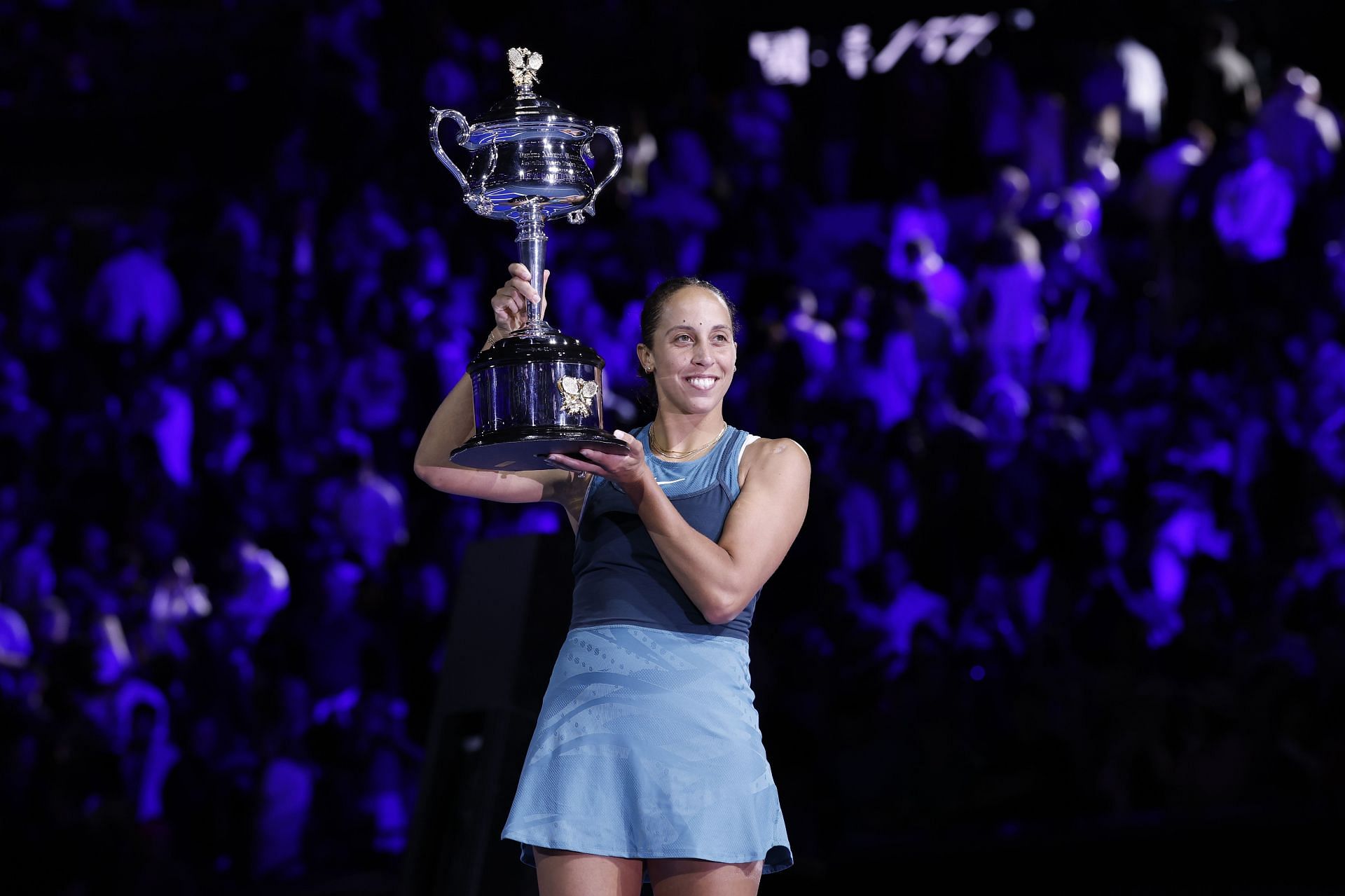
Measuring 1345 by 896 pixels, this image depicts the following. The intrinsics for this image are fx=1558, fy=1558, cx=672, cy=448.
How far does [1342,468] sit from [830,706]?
2.33 m

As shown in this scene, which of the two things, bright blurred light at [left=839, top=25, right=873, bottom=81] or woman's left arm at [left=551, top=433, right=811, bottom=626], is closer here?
woman's left arm at [left=551, top=433, right=811, bottom=626]

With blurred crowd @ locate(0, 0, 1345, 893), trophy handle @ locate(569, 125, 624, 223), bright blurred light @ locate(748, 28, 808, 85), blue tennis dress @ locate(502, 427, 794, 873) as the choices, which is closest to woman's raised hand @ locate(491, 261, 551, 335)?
trophy handle @ locate(569, 125, 624, 223)

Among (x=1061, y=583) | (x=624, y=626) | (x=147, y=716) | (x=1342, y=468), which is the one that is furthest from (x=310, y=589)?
(x=624, y=626)

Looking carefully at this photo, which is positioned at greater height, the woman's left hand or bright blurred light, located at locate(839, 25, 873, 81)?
bright blurred light, located at locate(839, 25, 873, 81)

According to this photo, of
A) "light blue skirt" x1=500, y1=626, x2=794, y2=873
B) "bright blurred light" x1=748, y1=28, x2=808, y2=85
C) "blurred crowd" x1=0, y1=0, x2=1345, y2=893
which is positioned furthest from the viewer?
"bright blurred light" x1=748, y1=28, x2=808, y2=85

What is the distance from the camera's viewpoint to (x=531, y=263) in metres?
2.26

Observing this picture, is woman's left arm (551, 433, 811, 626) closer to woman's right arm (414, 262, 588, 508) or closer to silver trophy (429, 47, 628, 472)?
silver trophy (429, 47, 628, 472)

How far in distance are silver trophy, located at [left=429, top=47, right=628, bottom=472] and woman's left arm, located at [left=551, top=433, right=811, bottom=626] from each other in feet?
0.12

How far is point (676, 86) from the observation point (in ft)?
28.0

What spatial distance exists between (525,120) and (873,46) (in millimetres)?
6743

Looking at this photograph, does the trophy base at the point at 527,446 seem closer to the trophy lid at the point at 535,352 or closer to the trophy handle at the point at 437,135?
the trophy lid at the point at 535,352

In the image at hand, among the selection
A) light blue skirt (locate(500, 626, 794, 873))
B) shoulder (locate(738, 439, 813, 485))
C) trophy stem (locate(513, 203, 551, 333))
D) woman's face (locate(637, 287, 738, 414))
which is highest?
trophy stem (locate(513, 203, 551, 333))

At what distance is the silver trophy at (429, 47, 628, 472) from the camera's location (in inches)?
79.8

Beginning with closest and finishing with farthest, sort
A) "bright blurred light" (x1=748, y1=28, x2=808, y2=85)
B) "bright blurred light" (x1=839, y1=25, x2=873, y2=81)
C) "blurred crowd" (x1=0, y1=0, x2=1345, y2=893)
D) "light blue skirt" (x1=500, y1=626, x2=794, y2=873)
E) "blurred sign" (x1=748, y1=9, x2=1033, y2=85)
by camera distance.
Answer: "light blue skirt" (x1=500, y1=626, x2=794, y2=873) < "blurred crowd" (x1=0, y1=0, x2=1345, y2=893) < "blurred sign" (x1=748, y1=9, x2=1033, y2=85) < "bright blurred light" (x1=839, y1=25, x2=873, y2=81) < "bright blurred light" (x1=748, y1=28, x2=808, y2=85)
